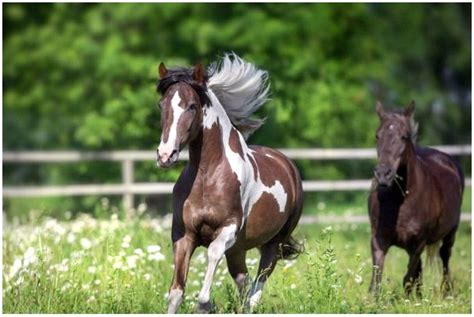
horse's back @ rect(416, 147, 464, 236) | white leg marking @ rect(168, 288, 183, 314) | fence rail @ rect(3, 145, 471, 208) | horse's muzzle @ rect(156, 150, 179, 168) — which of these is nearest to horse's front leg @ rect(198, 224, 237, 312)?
white leg marking @ rect(168, 288, 183, 314)

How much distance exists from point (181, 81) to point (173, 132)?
1.45 feet

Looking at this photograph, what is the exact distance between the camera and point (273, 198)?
23.0 ft

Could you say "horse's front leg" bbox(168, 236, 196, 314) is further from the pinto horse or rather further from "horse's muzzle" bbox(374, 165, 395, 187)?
"horse's muzzle" bbox(374, 165, 395, 187)

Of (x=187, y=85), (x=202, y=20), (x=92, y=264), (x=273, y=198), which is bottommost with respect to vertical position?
(x=92, y=264)

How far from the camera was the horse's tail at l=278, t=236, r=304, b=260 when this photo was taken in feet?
25.4

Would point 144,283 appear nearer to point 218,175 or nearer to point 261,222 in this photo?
point 261,222

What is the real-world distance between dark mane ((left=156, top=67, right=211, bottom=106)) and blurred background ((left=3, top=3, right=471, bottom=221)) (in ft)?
26.6

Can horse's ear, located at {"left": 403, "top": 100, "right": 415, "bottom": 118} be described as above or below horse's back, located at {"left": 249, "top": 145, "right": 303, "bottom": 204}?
above

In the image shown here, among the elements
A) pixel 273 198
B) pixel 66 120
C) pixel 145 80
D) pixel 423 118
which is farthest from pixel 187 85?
pixel 423 118

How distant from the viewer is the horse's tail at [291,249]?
25.4 ft

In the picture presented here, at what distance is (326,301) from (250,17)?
1395cm

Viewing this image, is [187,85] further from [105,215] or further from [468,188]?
[468,188]

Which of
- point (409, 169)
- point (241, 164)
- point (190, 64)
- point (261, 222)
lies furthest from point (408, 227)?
point (190, 64)

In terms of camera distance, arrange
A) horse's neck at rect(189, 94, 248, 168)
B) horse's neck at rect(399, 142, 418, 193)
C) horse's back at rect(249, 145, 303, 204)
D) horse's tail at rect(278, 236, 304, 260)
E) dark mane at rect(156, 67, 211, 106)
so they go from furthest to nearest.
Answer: horse's neck at rect(399, 142, 418, 193), horse's tail at rect(278, 236, 304, 260), horse's back at rect(249, 145, 303, 204), horse's neck at rect(189, 94, 248, 168), dark mane at rect(156, 67, 211, 106)
